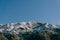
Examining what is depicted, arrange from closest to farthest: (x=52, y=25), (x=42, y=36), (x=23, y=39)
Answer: (x=42, y=36) → (x=23, y=39) → (x=52, y=25)

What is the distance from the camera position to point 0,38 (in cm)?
5616

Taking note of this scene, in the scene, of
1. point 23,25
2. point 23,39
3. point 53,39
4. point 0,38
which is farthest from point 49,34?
point 23,25

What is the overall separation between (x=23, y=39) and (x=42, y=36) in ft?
48.5

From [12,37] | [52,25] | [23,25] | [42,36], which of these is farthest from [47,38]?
[23,25]

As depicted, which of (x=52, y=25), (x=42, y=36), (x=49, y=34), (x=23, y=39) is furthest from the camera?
(x=52, y=25)

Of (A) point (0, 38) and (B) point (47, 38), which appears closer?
(A) point (0, 38)

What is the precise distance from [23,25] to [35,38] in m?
47.7

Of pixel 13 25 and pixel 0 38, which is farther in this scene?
pixel 13 25

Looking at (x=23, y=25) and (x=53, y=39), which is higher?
(x=23, y=25)

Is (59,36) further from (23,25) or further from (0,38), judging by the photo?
(23,25)

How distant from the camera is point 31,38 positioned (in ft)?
232

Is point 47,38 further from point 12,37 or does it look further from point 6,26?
point 6,26

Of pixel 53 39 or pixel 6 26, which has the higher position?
pixel 6 26

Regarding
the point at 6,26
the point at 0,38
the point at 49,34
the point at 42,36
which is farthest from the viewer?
the point at 6,26
